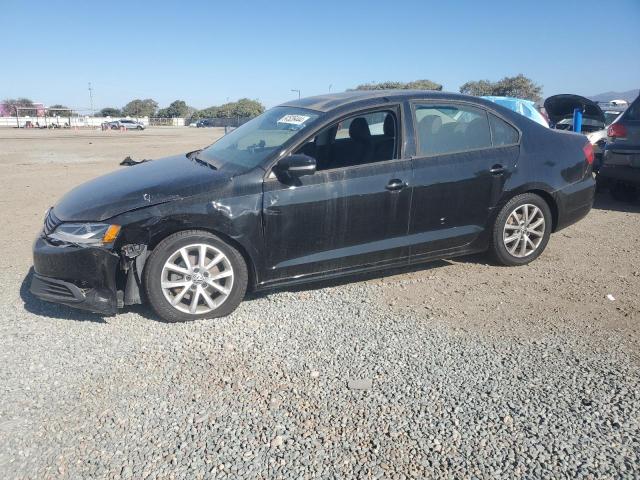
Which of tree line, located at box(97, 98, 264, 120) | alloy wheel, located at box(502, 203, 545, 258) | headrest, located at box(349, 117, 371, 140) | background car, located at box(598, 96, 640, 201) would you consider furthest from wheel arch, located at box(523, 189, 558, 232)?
tree line, located at box(97, 98, 264, 120)

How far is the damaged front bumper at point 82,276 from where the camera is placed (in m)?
3.71

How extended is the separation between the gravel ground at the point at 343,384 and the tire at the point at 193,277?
14 centimetres

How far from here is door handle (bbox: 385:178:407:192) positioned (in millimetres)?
4285

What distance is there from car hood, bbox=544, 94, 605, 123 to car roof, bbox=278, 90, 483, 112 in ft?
23.5

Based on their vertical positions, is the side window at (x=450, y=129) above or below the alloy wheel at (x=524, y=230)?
above

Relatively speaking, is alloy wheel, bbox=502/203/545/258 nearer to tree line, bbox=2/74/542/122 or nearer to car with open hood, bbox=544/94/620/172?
car with open hood, bbox=544/94/620/172

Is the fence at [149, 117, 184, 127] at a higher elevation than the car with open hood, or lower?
lower

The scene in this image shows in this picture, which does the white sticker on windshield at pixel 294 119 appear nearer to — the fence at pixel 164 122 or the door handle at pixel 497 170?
the door handle at pixel 497 170

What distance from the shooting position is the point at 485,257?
5.39 m

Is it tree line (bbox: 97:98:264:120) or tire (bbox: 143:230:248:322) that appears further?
tree line (bbox: 97:98:264:120)

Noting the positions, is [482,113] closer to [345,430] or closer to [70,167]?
[345,430]

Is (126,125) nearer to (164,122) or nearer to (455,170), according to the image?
(164,122)

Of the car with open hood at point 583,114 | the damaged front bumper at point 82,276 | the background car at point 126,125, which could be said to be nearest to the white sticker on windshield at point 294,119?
the damaged front bumper at point 82,276

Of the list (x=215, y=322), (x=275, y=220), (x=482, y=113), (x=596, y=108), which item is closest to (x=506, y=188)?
(x=482, y=113)
